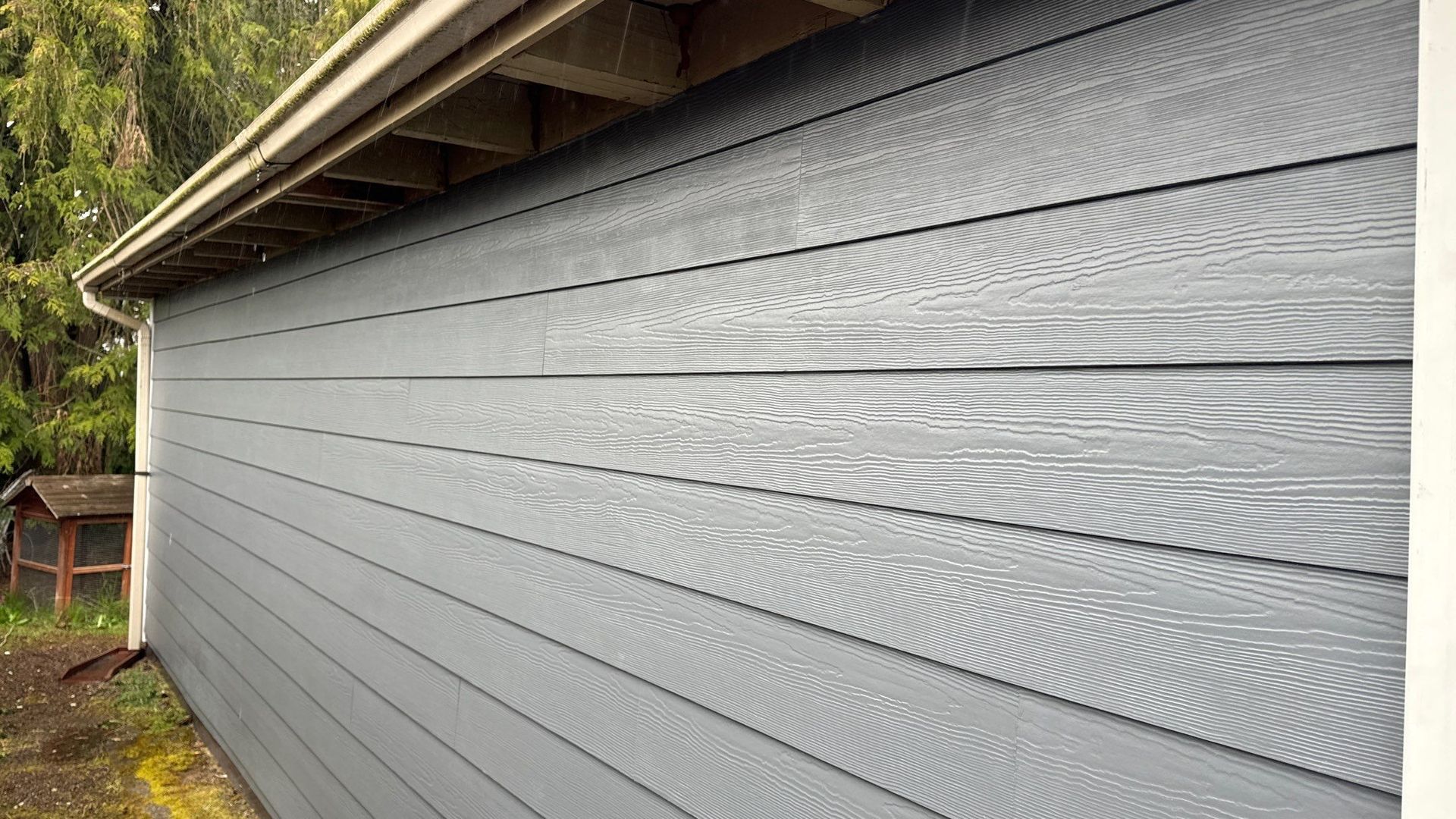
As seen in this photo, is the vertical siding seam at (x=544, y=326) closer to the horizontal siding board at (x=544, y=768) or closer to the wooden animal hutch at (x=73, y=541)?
the horizontal siding board at (x=544, y=768)

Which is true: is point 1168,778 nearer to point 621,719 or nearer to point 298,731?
point 621,719

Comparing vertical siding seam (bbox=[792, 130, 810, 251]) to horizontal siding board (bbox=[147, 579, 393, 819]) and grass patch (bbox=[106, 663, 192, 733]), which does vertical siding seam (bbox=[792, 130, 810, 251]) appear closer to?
horizontal siding board (bbox=[147, 579, 393, 819])

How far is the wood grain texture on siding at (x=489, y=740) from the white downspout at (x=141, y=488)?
11.0 ft

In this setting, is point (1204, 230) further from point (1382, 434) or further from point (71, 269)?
point (71, 269)

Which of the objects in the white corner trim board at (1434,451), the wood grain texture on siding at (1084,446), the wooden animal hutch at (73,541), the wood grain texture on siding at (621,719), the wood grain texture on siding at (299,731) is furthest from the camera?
the wooden animal hutch at (73,541)

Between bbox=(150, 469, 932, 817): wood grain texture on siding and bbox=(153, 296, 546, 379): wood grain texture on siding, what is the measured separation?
675 millimetres

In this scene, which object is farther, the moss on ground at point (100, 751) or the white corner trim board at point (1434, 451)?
the moss on ground at point (100, 751)

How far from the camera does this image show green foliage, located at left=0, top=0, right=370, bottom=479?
987cm

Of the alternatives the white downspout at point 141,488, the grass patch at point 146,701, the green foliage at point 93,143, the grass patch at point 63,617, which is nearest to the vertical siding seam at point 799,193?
the grass patch at point 146,701

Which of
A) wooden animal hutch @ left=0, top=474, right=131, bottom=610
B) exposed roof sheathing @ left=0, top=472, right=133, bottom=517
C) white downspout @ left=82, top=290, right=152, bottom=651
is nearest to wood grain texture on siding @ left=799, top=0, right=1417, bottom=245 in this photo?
white downspout @ left=82, top=290, right=152, bottom=651

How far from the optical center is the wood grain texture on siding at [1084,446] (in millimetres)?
1030

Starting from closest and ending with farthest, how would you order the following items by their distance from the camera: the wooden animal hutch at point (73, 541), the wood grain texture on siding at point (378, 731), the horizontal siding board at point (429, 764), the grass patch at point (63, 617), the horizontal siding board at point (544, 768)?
the horizontal siding board at point (544, 768)
the horizontal siding board at point (429, 764)
the wood grain texture on siding at point (378, 731)
the grass patch at point (63, 617)
the wooden animal hutch at point (73, 541)

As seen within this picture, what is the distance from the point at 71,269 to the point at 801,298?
10738 mm

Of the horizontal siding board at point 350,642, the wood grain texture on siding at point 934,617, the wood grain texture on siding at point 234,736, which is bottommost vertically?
the wood grain texture on siding at point 234,736
